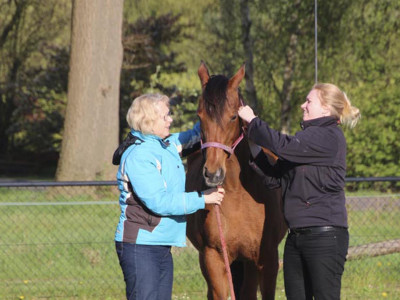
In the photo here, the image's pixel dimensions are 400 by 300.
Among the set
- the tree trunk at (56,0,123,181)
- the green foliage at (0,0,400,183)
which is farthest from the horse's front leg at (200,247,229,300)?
the green foliage at (0,0,400,183)

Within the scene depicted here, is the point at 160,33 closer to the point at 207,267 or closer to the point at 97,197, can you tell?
the point at 97,197

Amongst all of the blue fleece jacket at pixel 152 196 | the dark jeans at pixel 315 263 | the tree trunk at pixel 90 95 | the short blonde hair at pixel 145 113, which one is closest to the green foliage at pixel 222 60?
the tree trunk at pixel 90 95

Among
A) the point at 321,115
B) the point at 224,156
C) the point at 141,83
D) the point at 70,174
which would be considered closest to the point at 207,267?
the point at 224,156

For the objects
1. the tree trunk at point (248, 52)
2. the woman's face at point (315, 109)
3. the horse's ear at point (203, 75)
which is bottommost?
the woman's face at point (315, 109)

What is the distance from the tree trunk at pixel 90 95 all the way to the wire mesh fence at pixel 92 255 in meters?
3.94

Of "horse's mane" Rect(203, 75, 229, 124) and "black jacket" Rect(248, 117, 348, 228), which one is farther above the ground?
"horse's mane" Rect(203, 75, 229, 124)

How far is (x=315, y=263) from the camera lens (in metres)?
4.44

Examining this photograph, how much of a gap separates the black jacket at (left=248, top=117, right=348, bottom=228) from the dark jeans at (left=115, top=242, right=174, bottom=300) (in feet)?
2.78

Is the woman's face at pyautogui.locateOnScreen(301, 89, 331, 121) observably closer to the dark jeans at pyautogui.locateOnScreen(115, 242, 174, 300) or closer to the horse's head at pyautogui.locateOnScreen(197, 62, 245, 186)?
the horse's head at pyautogui.locateOnScreen(197, 62, 245, 186)

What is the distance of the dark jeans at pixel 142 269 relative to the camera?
4.34m

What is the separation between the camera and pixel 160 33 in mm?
23828

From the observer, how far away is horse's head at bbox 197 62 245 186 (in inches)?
177

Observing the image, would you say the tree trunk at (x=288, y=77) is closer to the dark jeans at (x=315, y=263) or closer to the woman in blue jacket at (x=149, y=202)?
the dark jeans at (x=315, y=263)

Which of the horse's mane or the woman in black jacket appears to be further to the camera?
the horse's mane
